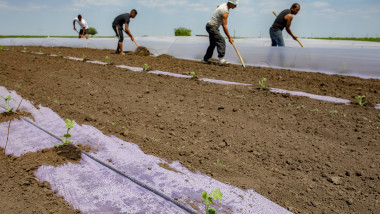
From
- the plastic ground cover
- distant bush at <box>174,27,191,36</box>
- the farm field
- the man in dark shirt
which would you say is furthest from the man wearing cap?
distant bush at <box>174,27,191,36</box>

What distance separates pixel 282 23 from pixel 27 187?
625cm

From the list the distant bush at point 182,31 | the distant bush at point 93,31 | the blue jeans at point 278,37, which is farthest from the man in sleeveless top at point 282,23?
the distant bush at point 93,31

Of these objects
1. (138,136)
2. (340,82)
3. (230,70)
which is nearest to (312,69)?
(340,82)

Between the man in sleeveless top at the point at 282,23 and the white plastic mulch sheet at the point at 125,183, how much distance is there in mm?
5302

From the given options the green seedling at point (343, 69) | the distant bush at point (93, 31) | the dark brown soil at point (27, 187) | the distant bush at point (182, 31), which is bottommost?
the dark brown soil at point (27, 187)

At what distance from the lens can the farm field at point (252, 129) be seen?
1.90 metres

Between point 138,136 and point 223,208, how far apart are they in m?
1.16

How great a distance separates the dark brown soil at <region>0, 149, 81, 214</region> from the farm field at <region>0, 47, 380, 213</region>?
2.7 inches

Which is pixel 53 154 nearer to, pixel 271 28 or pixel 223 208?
pixel 223 208

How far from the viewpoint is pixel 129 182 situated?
70.4 inches

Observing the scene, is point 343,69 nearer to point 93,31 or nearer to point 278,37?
point 278,37

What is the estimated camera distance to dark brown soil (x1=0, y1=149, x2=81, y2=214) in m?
1.61

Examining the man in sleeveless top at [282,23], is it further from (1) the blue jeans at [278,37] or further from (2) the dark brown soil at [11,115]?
(2) the dark brown soil at [11,115]

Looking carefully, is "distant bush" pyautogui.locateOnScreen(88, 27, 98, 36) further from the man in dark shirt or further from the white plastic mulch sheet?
the white plastic mulch sheet
